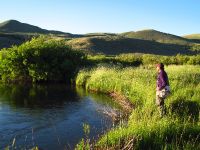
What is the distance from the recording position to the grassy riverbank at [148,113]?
12.9 m

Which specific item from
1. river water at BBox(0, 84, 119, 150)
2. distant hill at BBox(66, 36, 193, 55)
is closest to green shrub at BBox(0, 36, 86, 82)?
river water at BBox(0, 84, 119, 150)

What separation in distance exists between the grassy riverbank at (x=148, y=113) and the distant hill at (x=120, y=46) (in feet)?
230

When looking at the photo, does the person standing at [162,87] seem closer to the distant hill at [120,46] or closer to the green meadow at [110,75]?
the green meadow at [110,75]

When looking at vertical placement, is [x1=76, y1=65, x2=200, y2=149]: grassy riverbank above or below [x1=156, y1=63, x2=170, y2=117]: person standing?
below

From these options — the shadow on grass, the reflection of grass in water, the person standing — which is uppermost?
the person standing

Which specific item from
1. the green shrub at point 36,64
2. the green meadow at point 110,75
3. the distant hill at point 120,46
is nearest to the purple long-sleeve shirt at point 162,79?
the green meadow at point 110,75

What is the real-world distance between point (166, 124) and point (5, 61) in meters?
30.5

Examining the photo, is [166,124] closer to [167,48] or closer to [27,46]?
[27,46]

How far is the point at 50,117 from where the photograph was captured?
71.1 feet

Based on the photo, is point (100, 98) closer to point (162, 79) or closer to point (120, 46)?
point (162, 79)

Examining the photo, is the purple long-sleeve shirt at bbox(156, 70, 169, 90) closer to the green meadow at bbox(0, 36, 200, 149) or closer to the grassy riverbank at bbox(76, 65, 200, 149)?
the green meadow at bbox(0, 36, 200, 149)

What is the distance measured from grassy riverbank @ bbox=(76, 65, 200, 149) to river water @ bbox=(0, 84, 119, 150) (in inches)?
55.0

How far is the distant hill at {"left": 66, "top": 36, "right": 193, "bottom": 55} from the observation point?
110m

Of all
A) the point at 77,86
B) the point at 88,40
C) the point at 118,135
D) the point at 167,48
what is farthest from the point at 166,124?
the point at 167,48
